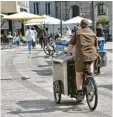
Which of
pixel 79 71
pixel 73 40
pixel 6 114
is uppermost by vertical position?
pixel 73 40

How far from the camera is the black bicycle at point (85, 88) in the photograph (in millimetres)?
8157

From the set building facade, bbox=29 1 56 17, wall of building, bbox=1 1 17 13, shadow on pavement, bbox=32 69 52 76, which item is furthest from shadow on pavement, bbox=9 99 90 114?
building facade, bbox=29 1 56 17

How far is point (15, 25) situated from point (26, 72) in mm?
33755

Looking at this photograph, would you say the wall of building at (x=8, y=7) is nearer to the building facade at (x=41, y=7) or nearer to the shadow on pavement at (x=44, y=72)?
the building facade at (x=41, y=7)

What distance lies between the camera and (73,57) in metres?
8.77

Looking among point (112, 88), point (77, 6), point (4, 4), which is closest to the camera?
point (112, 88)

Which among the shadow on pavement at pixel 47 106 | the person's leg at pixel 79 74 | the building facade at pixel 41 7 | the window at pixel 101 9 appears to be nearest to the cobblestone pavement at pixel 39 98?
the shadow on pavement at pixel 47 106

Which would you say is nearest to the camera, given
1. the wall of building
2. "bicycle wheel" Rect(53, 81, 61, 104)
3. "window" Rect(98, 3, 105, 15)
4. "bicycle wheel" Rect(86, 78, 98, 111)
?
"bicycle wheel" Rect(86, 78, 98, 111)

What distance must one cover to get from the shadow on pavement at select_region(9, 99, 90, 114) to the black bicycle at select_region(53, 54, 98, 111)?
6.7 inches

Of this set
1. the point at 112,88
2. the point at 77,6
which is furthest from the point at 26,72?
the point at 77,6

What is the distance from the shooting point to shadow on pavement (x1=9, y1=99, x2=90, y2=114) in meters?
8.44

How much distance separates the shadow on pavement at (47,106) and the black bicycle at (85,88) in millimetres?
171

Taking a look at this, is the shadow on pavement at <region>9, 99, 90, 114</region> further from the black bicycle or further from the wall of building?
the wall of building

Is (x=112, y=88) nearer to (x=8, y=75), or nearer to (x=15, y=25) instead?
(x=8, y=75)
